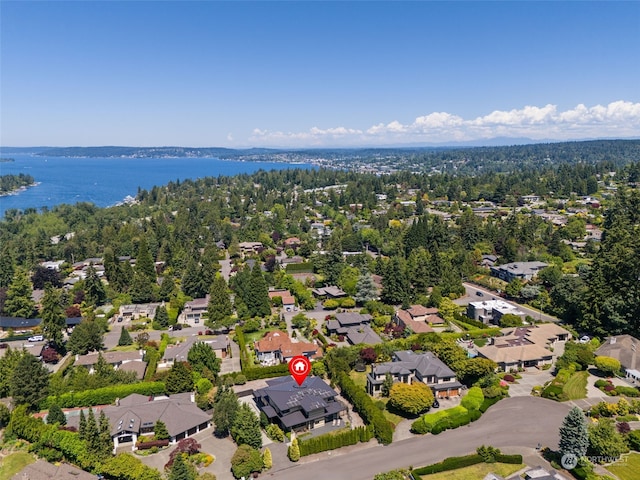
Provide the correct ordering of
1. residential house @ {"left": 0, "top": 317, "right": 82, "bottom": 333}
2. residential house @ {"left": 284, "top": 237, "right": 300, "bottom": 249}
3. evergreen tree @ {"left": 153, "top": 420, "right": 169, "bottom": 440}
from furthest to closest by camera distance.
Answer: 1. residential house @ {"left": 284, "top": 237, "right": 300, "bottom": 249}
2. residential house @ {"left": 0, "top": 317, "right": 82, "bottom": 333}
3. evergreen tree @ {"left": 153, "top": 420, "right": 169, "bottom": 440}

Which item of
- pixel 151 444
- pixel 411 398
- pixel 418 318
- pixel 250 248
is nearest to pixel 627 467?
pixel 411 398

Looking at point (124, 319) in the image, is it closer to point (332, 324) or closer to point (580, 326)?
point (332, 324)

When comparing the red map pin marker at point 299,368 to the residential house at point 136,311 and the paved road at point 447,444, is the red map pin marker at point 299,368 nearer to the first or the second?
the paved road at point 447,444

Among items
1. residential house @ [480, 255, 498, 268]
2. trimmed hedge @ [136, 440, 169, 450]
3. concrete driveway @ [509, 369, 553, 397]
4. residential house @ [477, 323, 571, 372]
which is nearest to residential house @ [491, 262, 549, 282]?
residential house @ [480, 255, 498, 268]

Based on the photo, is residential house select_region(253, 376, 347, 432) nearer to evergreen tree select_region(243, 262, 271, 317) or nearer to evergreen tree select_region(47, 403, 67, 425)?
evergreen tree select_region(47, 403, 67, 425)

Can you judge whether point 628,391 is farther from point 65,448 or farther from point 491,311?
point 65,448

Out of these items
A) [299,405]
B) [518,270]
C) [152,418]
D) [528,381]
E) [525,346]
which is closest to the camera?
[152,418]

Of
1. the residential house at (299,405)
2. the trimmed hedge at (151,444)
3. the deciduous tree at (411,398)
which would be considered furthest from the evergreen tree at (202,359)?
the deciduous tree at (411,398)
